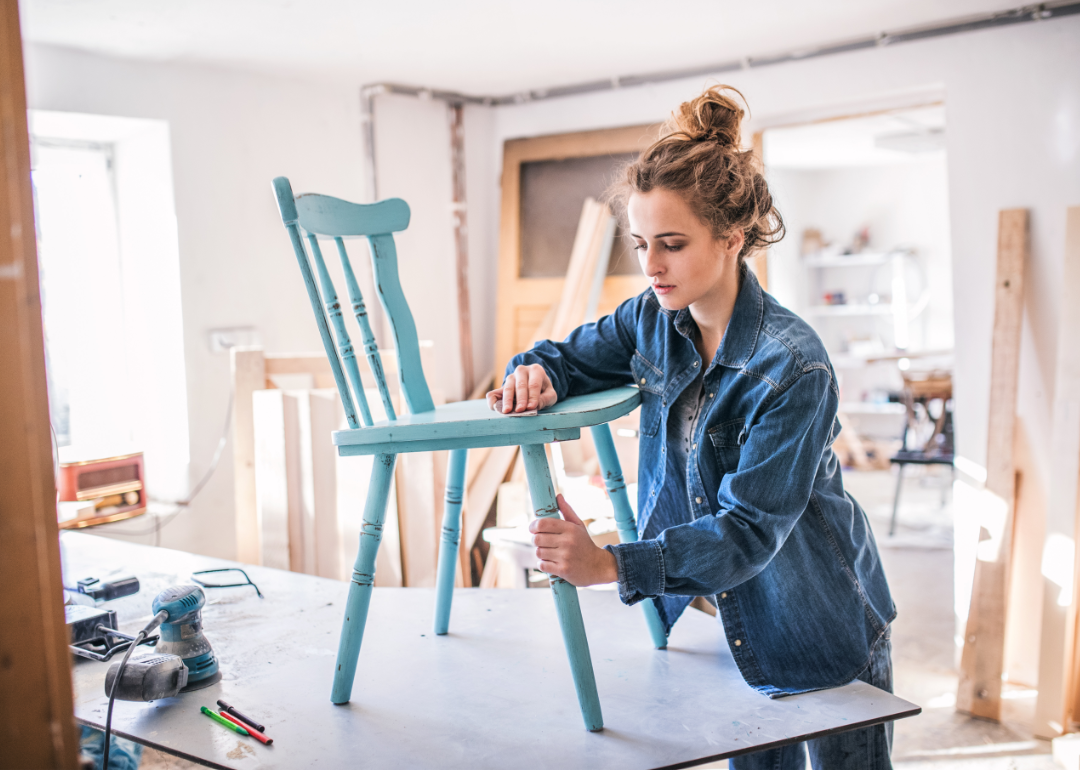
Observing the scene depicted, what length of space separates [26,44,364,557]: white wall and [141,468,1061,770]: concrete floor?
141cm

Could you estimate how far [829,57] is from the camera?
339 centimetres

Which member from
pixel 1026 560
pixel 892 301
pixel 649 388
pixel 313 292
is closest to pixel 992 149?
pixel 1026 560

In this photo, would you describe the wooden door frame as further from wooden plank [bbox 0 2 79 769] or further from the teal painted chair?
wooden plank [bbox 0 2 79 769]

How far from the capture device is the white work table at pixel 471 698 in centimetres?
119

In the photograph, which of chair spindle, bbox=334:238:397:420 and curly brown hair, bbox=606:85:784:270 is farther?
chair spindle, bbox=334:238:397:420

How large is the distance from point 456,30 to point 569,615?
2.62 metres

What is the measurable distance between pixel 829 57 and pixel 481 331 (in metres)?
2.25

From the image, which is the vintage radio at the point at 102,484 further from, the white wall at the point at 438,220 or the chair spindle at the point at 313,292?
the chair spindle at the point at 313,292

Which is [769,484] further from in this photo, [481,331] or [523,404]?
[481,331]

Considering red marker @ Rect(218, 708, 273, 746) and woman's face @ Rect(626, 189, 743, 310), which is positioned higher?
woman's face @ Rect(626, 189, 743, 310)

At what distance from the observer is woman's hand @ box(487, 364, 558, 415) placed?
1.30m

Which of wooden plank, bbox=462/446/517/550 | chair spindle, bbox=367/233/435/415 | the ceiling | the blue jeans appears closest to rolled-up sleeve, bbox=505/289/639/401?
chair spindle, bbox=367/233/435/415

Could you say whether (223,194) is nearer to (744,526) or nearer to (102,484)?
(102,484)

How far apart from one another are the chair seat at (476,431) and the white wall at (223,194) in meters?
2.53
